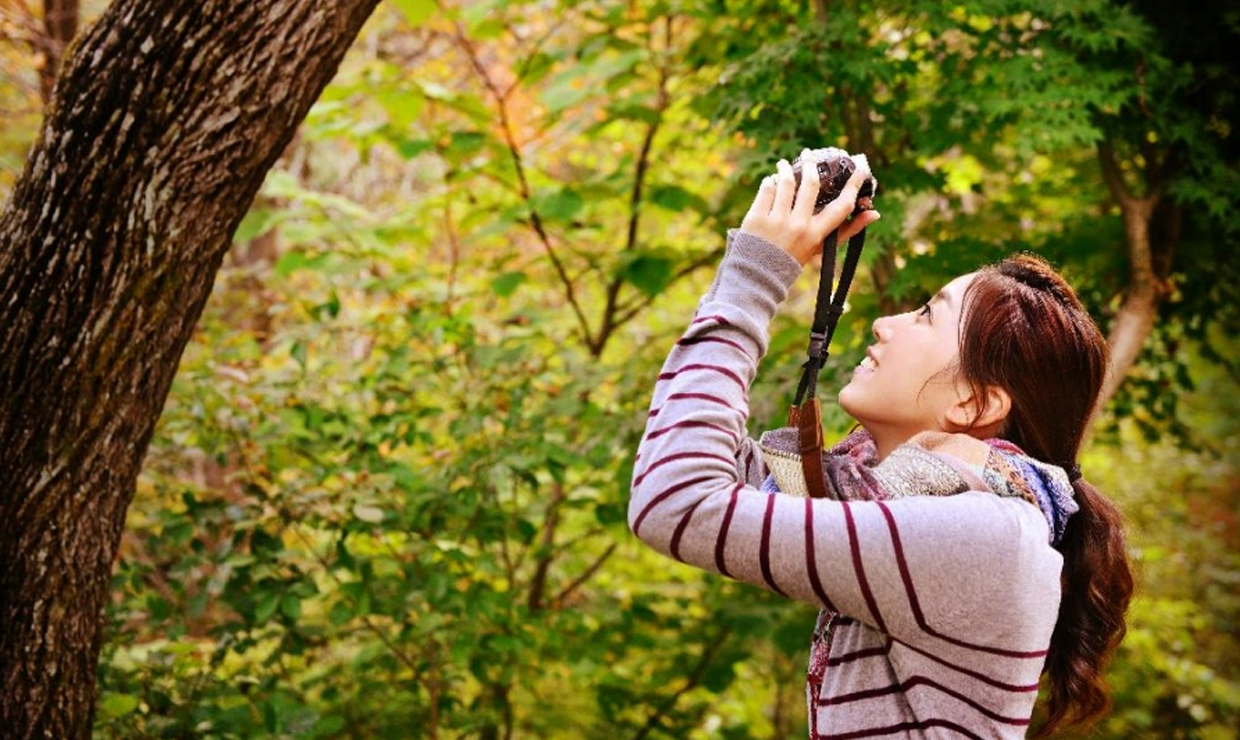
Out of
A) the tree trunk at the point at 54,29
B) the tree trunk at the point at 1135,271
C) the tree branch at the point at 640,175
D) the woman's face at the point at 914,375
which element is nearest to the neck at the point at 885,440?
the woman's face at the point at 914,375

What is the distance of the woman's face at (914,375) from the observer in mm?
1242

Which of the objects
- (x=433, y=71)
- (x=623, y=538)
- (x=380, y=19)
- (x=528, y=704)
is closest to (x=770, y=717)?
(x=528, y=704)

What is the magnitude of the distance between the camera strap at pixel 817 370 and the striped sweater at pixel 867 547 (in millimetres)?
84

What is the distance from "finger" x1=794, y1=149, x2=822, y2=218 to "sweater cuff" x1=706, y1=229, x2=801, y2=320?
53 mm

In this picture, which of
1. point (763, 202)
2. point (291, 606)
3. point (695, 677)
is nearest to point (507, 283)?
point (291, 606)

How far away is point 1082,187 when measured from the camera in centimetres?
372

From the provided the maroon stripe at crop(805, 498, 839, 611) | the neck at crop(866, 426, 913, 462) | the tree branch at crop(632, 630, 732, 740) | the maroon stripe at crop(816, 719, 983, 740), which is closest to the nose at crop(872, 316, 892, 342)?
the neck at crop(866, 426, 913, 462)

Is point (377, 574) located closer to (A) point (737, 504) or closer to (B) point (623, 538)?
(B) point (623, 538)

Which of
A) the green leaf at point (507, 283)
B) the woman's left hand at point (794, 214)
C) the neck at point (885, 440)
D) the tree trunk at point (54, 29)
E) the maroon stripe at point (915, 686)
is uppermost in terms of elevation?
the tree trunk at point (54, 29)

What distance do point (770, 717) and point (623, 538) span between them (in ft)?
7.83

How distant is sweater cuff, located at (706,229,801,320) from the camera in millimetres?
1115

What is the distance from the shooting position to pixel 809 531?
103 cm

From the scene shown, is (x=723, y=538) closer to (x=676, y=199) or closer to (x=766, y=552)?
(x=766, y=552)

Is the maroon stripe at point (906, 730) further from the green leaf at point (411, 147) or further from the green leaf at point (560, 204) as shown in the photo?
the green leaf at point (411, 147)
